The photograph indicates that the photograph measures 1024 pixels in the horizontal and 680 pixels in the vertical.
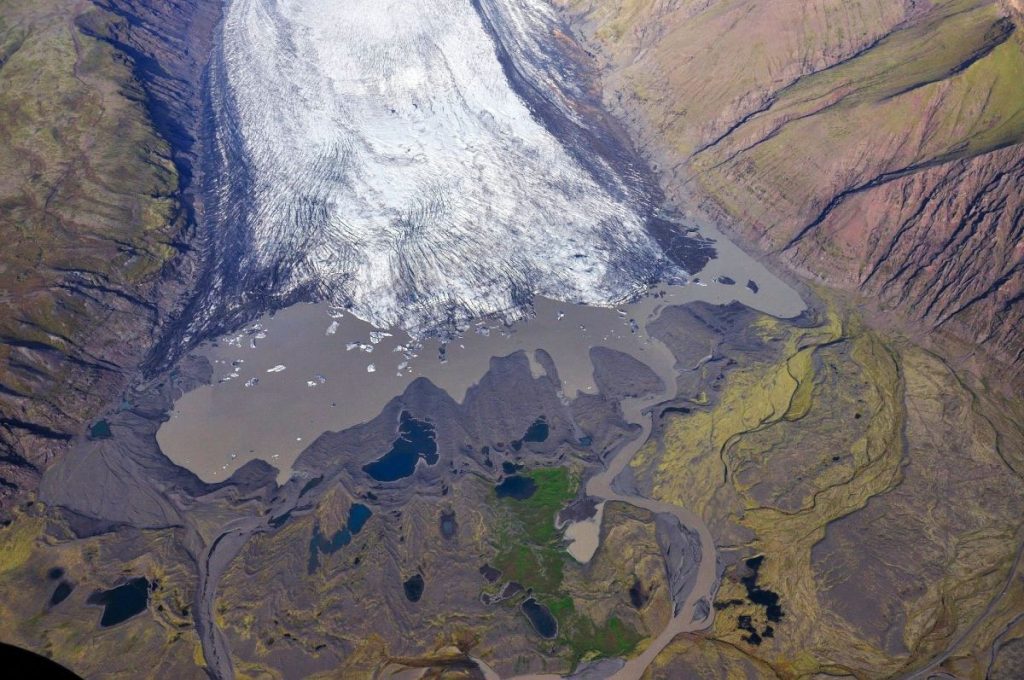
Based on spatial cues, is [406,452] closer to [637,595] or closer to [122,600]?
[637,595]

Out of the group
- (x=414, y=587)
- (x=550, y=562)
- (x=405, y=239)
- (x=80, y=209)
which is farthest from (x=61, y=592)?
(x=405, y=239)

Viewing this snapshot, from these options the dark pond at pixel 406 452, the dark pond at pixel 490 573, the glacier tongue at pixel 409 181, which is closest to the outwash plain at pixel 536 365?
the dark pond at pixel 490 573

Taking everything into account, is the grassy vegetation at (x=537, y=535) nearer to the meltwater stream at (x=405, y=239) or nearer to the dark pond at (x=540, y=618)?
the dark pond at (x=540, y=618)

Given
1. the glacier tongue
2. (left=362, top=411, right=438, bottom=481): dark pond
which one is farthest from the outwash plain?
the glacier tongue

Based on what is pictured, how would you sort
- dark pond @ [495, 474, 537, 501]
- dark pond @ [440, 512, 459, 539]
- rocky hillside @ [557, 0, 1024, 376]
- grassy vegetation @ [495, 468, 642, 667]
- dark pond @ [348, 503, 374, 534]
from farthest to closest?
rocky hillside @ [557, 0, 1024, 376], dark pond @ [495, 474, 537, 501], dark pond @ [348, 503, 374, 534], dark pond @ [440, 512, 459, 539], grassy vegetation @ [495, 468, 642, 667]

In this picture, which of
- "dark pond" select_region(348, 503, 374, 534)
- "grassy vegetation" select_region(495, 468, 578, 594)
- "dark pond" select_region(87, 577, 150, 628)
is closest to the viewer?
"dark pond" select_region(87, 577, 150, 628)

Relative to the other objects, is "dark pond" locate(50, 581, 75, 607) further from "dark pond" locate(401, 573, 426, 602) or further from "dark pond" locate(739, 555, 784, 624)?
"dark pond" locate(739, 555, 784, 624)

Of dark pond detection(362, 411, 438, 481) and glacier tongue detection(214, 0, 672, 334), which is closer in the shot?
dark pond detection(362, 411, 438, 481)
